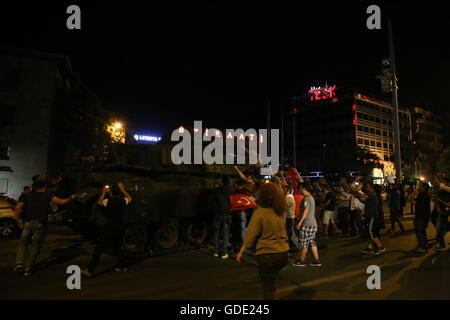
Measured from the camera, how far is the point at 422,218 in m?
9.06

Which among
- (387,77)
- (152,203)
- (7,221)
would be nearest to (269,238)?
(152,203)

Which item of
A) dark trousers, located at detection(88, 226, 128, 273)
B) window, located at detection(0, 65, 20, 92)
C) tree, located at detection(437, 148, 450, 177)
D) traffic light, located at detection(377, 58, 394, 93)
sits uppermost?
window, located at detection(0, 65, 20, 92)

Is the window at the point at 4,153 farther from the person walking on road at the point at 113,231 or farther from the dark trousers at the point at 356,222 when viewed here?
the dark trousers at the point at 356,222

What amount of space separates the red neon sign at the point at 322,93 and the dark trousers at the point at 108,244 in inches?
3107

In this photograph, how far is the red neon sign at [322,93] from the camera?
79188 mm

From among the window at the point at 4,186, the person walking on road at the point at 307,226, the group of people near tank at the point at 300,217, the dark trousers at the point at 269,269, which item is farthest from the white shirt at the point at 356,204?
the window at the point at 4,186

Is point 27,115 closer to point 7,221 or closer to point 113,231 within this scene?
point 7,221

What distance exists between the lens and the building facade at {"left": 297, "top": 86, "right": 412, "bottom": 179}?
7544cm

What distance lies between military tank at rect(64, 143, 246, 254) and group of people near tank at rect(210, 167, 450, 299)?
110 cm

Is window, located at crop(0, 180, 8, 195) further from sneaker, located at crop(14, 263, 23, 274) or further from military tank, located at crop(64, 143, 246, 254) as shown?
sneaker, located at crop(14, 263, 23, 274)

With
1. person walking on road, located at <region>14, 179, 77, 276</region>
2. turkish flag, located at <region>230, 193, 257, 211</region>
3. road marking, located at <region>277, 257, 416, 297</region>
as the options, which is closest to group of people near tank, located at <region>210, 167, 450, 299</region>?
turkish flag, located at <region>230, 193, 257, 211</region>

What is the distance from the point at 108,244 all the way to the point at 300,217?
4137 millimetres
